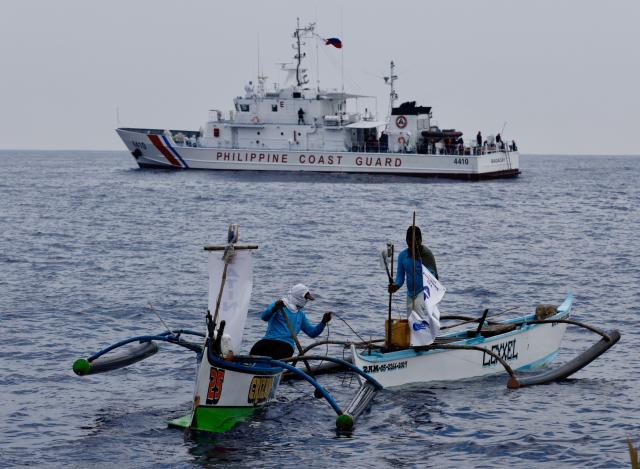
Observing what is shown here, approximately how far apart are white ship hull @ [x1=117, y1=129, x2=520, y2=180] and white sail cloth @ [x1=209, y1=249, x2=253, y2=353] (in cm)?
6002

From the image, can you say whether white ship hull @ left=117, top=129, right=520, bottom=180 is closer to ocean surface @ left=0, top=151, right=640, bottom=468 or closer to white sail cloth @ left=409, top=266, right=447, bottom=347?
ocean surface @ left=0, top=151, right=640, bottom=468

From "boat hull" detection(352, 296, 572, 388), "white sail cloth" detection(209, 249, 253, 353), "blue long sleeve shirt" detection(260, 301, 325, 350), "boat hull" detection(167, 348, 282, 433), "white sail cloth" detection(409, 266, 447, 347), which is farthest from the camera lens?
"white sail cloth" detection(409, 266, 447, 347)

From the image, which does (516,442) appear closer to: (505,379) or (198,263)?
(505,379)

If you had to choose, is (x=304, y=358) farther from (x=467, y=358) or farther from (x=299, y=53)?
(x=299, y=53)

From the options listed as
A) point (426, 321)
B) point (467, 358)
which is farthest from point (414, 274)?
point (467, 358)

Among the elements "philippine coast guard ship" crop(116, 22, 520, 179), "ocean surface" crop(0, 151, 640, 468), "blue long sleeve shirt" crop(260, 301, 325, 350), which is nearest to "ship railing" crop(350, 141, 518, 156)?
"philippine coast guard ship" crop(116, 22, 520, 179)

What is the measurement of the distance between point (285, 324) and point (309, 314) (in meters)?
8.26

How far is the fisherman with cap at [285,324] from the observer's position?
15.3 meters

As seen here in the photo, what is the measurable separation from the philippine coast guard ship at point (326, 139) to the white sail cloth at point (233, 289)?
59726 millimetres

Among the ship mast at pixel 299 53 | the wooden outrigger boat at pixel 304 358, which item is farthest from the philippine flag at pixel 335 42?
the wooden outrigger boat at pixel 304 358

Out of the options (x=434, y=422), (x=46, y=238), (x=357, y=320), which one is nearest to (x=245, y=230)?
(x=46, y=238)

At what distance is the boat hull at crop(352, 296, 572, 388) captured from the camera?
1623cm

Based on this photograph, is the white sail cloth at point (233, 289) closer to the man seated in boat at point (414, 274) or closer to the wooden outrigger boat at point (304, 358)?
the wooden outrigger boat at point (304, 358)

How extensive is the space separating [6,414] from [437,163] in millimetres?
61148
